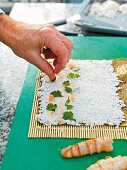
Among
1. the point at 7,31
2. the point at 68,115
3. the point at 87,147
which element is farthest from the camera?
the point at 7,31

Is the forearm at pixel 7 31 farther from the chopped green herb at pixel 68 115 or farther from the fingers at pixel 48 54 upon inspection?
the chopped green herb at pixel 68 115

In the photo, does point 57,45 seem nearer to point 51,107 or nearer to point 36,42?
point 36,42

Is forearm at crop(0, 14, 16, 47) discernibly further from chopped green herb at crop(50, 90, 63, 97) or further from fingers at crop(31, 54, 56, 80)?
chopped green herb at crop(50, 90, 63, 97)

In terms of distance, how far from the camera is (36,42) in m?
1.06

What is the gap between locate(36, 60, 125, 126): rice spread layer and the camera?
99 centimetres

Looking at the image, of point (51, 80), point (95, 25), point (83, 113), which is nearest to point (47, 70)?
point (51, 80)

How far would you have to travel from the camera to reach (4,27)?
1.11m


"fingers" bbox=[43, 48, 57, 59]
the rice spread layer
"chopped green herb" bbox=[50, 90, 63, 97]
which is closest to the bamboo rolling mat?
the rice spread layer

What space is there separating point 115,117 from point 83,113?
0.09m

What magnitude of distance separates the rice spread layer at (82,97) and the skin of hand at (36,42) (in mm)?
63

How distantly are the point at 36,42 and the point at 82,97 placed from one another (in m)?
0.21

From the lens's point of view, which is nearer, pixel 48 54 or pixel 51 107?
Answer: pixel 51 107

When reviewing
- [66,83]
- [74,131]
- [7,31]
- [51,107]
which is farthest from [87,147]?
[7,31]

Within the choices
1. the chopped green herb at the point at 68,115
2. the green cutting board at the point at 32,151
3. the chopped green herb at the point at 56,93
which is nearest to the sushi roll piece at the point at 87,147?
the green cutting board at the point at 32,151
